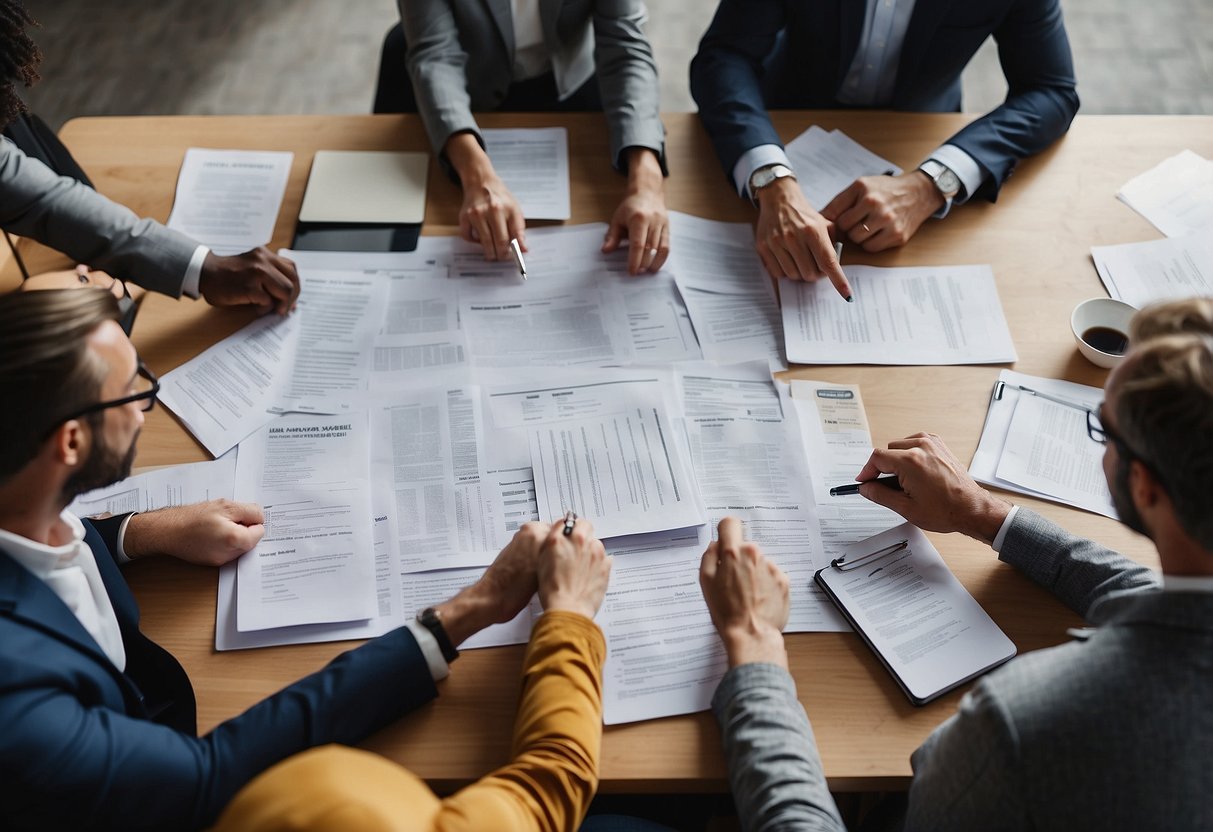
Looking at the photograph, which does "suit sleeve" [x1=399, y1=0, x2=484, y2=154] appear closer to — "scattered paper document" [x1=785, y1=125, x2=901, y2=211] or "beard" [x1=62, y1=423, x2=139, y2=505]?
"scattered paper document" [x1=785, y1=125, x2=901, y2=211]

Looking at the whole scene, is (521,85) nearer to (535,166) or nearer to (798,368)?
(535,166)

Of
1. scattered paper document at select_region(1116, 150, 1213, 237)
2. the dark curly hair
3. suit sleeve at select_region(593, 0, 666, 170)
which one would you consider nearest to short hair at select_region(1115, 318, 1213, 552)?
scattered paper document at select_region(1116, 150, 1213, 237)

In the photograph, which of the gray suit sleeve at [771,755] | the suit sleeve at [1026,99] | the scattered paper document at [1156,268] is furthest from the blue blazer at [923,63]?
the gray suit sleeve at [771,755]

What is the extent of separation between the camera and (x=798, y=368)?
1438 millimetres

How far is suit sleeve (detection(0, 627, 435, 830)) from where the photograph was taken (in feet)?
2.84

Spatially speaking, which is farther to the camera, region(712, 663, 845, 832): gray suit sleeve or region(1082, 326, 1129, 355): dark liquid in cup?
region(1082, 326, 1129, 355): dark liquid in cup

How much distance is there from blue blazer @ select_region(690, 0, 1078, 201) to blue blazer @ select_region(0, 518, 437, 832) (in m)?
1.15

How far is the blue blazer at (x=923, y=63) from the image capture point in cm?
169

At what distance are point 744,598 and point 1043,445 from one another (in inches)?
22.0

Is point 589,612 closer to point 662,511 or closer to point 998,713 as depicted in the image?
point 662,511

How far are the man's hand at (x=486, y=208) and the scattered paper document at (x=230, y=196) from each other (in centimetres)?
35

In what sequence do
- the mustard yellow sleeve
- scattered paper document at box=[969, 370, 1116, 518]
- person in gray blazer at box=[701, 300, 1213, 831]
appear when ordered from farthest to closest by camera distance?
1. scattered paper document at box=[969, 370, 1116, 518]
2. the mustard yellow sleeve
3. person in gray blazer at box=[701, 300, 1213, 831]

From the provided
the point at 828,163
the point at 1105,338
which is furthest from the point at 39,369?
the point at 1105,338

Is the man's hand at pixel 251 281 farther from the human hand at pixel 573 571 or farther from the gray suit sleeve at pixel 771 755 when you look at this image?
the gray suit sleeve at pixel 771 755
